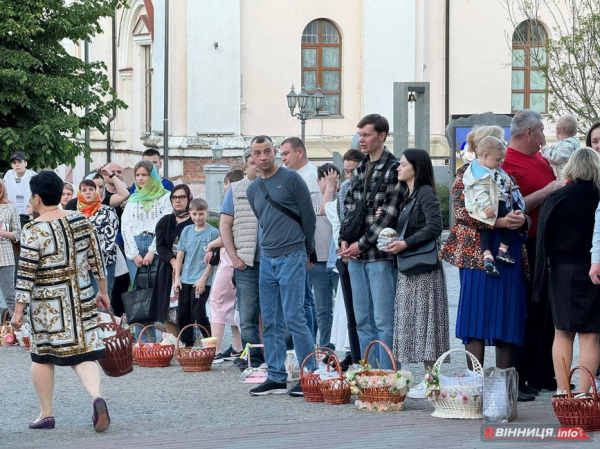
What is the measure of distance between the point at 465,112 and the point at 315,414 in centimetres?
3118

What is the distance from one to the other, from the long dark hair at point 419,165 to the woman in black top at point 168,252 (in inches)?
154

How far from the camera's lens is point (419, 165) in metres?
9.02

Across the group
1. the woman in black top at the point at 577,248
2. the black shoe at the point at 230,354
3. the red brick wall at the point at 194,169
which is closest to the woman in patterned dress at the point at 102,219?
the black shoe at the point at 230,354

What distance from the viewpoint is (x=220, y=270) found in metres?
11.9

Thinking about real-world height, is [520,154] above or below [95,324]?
above

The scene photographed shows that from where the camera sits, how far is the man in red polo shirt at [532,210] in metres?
9.23

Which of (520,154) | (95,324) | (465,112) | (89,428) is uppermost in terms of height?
(465,112)

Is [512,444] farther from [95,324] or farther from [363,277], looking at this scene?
[95,324]

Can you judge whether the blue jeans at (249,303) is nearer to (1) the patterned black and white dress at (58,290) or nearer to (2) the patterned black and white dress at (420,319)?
(2) the patterned black and white dress at (420,319)

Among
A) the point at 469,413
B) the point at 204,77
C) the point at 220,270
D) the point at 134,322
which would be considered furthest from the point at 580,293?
the point at 204,77

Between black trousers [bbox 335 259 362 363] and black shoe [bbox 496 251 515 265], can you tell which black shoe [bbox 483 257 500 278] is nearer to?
black shoe [bbox 496 251 515 265]

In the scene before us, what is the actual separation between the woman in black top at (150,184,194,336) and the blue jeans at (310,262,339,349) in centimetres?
167

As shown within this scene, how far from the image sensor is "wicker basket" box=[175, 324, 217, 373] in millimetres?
11016

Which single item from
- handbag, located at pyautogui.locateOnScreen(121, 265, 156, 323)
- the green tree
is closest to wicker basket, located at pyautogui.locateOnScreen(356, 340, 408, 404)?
handbag, located at pyautogui.locateOnScreen(121, 265, 156, 323)
